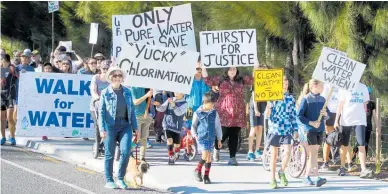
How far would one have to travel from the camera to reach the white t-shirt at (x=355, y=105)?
12023 millimetres

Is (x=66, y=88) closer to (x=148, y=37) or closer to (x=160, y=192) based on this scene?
(x=148, y=37)

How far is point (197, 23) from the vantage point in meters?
17.4

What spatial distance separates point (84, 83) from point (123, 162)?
491 cm

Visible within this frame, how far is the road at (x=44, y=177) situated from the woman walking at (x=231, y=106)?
2.19 m

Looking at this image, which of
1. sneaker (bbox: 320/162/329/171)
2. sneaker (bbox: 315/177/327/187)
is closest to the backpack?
sneaker (bbox: 320/162/329/171)

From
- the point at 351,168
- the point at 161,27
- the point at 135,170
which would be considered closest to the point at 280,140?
the point at 135,170

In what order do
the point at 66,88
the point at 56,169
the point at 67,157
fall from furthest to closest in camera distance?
the point at 66,88
the point at 67,157
the point at 56,169

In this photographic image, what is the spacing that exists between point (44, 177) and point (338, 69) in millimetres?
4232

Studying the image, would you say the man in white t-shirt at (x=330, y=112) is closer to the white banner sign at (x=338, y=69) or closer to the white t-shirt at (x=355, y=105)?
the white t-shirt at (x=355, y=105)

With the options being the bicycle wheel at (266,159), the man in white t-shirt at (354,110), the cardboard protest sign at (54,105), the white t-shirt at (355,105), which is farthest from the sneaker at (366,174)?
the cardboard protest sign at (54,105)

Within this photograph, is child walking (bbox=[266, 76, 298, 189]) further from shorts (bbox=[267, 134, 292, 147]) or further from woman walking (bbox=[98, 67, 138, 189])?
woman walking (bbox=[98, 67, 138, 189])

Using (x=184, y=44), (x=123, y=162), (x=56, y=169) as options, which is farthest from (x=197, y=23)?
(x=123, y=162)

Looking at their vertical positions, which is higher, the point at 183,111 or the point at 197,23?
the point at 197,23

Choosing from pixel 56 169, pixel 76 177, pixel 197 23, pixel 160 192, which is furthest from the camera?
pixel 197 23
